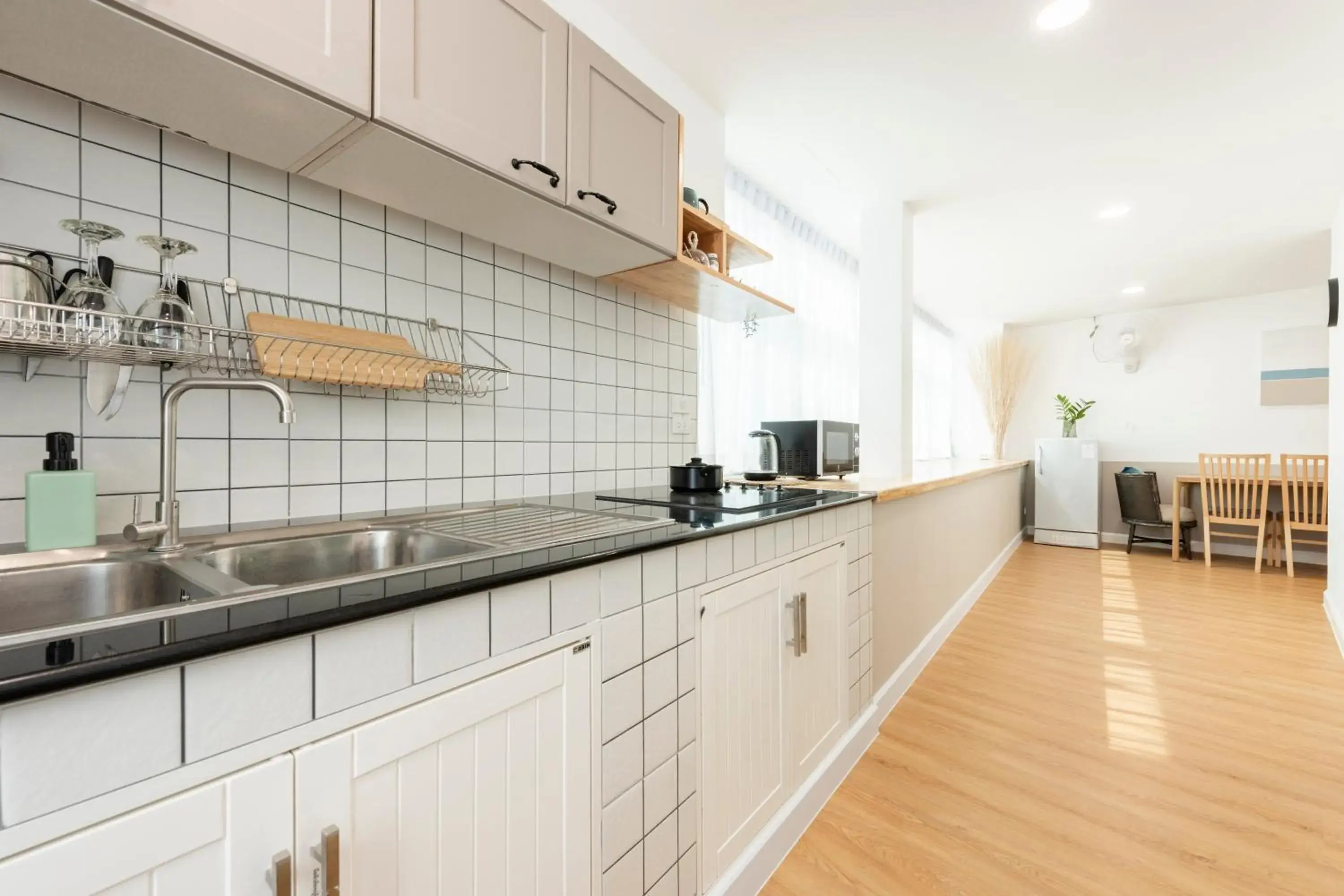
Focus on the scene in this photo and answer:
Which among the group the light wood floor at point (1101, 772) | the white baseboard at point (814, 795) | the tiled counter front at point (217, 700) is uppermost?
the tiled counter front at point (217, 700)

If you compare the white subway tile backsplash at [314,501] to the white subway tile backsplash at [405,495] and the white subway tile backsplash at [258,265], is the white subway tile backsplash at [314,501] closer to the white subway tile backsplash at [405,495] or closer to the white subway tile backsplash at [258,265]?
the white subway tile backsplash at [405,495]

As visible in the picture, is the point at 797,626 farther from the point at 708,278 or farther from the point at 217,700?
the point at 217,700

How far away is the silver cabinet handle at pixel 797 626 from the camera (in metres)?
1.51

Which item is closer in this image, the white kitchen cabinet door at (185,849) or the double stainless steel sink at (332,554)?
the white kitchen cabinet door at (185,849)

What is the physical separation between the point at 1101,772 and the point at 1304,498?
4.42 m

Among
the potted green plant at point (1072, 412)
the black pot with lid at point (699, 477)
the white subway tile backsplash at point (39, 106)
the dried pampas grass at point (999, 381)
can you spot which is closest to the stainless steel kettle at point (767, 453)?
the black pot with lid at point (699, 477)

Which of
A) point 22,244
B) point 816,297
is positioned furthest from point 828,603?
point 816,297

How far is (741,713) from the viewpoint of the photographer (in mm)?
1316

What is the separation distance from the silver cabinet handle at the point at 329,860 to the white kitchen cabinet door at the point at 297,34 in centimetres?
102

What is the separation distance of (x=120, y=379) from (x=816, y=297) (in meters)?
3.37

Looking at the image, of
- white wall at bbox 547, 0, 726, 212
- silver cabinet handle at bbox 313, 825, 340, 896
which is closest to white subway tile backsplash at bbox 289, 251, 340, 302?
silver cabinet handle at bbox 313, 825, 340, 896

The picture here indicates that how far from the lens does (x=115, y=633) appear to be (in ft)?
1.73

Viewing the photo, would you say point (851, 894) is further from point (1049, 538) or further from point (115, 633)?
point (1049, 538)

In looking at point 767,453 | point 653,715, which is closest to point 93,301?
point 653,715
